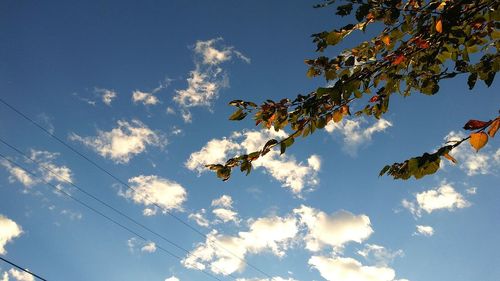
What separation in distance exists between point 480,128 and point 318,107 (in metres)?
1.13

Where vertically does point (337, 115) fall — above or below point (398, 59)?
below

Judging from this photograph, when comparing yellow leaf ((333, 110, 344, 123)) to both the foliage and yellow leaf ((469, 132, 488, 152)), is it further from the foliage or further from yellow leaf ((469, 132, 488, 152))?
yellow leaf ((469, 132, 488, 152))

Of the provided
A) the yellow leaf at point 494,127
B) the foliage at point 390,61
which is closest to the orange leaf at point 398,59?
the foliage at point 390,61

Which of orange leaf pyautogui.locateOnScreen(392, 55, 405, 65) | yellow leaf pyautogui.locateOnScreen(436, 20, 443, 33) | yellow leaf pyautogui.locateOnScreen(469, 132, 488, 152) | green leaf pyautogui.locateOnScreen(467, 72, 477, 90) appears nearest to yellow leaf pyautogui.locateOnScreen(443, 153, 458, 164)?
yellow leaf pyautogui.locateOnScreen(469, 132, 488, 152)

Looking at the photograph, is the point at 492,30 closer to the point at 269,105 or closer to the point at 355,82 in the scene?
the point at 355,82

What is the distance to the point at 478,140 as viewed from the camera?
149 centimetres

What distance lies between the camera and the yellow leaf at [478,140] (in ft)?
4.85

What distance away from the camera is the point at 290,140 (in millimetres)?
2344

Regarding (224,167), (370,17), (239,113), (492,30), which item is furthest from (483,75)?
(224,167)

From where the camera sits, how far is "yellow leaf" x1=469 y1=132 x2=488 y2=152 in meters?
1.48

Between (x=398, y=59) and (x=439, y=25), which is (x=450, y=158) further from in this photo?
(x=398, y=59)

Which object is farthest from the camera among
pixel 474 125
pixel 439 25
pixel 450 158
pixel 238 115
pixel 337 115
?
pixel 337 115

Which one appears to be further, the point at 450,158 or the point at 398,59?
the point at 398,59

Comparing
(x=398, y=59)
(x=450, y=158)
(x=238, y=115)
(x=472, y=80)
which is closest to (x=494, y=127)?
(x=450, y=158)
